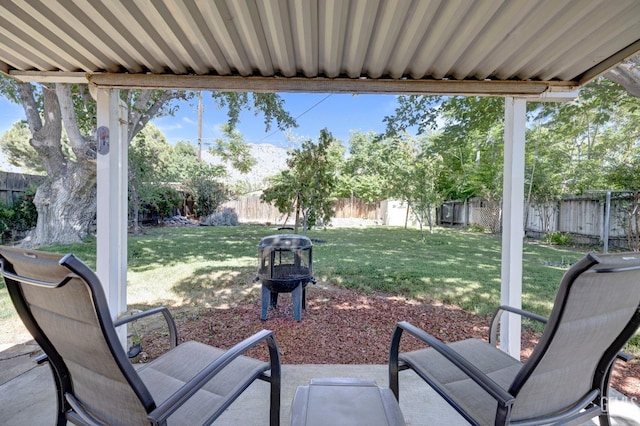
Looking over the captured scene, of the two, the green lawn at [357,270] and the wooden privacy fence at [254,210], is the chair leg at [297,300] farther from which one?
the wooden privacy fence at [254,210]

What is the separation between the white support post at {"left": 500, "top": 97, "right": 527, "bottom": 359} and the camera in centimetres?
229

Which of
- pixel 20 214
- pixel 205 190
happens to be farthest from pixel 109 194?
pixel 205 190

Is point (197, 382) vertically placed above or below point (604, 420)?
above

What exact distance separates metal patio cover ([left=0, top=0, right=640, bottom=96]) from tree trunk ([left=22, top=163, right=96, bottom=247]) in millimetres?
6273

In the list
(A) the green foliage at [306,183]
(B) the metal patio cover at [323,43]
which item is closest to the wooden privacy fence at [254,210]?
(A) the green foliage at [306,183]

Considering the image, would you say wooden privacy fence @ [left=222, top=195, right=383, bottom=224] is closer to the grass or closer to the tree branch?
the grass

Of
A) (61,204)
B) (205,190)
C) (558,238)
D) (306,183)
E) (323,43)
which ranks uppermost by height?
(323,43)

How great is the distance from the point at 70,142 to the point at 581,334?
8.56 m

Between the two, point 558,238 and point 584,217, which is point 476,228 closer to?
point 558,238

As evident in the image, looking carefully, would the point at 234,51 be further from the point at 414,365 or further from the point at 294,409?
Result: the point at 414,365

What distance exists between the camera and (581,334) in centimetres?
110

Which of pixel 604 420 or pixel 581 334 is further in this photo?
pixel 604 420

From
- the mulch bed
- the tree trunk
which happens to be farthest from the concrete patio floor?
the tree trunk

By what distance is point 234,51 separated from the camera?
1847 millimetres
